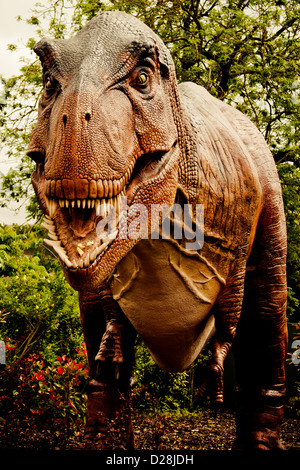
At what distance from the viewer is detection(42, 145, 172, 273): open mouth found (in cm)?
177

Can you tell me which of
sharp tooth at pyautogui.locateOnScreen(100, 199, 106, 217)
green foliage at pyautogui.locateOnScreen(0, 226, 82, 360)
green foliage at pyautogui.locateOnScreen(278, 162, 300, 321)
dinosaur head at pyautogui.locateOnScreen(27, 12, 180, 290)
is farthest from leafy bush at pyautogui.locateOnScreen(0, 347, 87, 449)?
green foliage at pyautogui.locateOnScreen(278, 162, 300, 321)

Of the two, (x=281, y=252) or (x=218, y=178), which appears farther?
(x=281, y=252)

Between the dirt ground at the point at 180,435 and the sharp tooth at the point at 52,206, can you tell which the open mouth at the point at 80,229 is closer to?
the sharp tooth at the point at 52,206

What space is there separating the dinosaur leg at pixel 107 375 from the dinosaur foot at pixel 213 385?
47 cm

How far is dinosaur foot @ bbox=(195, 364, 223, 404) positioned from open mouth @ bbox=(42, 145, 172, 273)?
107 cm

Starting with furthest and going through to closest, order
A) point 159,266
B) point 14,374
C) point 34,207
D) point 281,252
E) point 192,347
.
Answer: point 34,207 < point 14,374 < point 281,252 < point 192,347 < point 159,266

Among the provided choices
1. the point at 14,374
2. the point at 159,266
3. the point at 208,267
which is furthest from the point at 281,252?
the point at 14,374

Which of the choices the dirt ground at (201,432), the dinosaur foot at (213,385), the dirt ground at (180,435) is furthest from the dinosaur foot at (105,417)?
the dirt ground at (201,432)

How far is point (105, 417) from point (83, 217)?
1796 mm

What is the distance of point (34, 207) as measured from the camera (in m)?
8.30

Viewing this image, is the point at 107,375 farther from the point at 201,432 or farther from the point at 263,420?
the point at 201,432

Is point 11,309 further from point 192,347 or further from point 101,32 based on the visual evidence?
point 101,32

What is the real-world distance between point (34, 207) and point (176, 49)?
134 inches

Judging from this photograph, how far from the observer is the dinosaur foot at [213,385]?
2.68 m
